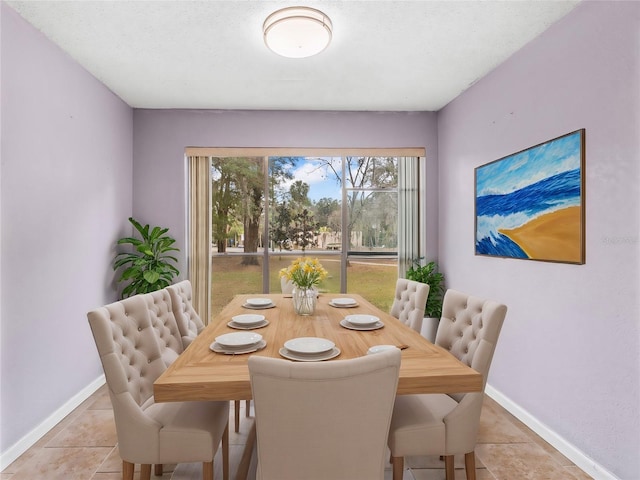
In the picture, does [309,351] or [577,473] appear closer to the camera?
[309,351]

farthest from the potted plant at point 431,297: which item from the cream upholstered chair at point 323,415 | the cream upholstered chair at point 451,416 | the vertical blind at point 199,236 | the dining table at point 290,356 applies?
the cream upholstered chair at point 323,415

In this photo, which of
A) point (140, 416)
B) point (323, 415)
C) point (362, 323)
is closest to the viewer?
point (323, 415)

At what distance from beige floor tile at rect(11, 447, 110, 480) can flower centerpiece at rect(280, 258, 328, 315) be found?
1.47m

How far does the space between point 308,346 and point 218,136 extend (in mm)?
3210

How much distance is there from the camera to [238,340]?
5.68 ft

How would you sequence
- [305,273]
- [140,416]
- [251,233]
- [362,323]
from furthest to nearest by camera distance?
[251,233] → [305,273] → [362,323] → [140,416]

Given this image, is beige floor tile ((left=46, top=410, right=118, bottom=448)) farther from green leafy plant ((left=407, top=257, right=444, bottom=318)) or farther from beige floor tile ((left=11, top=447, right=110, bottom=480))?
green leafy plant ((left=407, top=257, right=444, bottom=318))

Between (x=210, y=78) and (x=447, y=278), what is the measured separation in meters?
3.11

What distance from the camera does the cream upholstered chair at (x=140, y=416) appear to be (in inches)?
60.1

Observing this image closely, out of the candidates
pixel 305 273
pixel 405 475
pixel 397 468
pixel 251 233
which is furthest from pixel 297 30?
pixel 251 233

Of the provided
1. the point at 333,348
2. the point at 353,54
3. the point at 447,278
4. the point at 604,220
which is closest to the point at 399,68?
the point at 353,54

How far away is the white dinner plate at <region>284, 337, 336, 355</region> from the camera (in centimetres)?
155

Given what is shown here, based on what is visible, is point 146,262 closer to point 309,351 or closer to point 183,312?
point 183,312

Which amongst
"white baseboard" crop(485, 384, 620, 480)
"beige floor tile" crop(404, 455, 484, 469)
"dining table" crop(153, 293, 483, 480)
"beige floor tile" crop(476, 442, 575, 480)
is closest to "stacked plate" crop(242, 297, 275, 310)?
"dining table" crop(153, 293, 483, 480)
